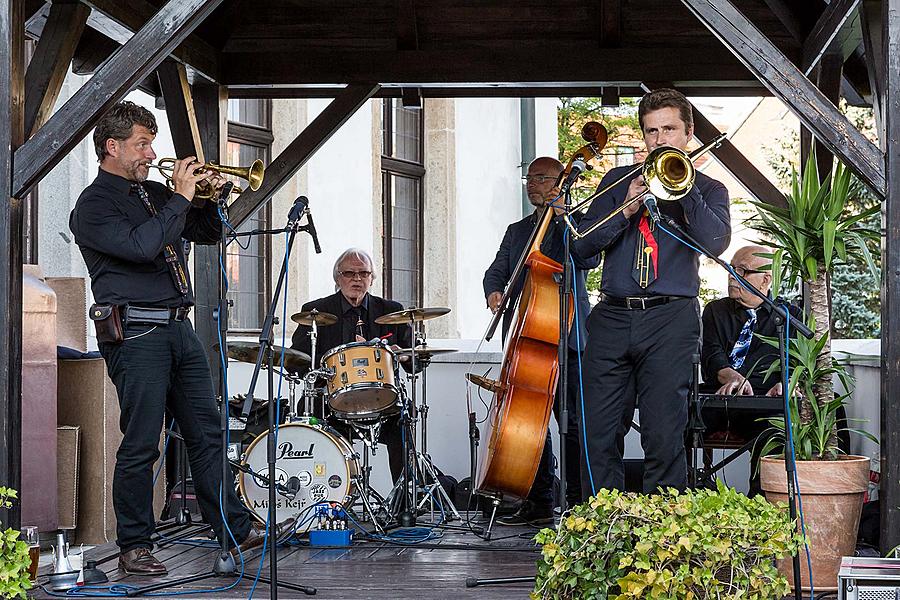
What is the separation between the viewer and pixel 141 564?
438 centimetres

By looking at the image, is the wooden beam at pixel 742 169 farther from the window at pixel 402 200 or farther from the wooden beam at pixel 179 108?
the window at pixel 402 200

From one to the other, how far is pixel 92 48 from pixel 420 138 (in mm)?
5856

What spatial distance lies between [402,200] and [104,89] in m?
7.47

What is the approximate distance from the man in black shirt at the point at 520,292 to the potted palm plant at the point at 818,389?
49.5 inches

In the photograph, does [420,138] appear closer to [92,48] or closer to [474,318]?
[474,318]

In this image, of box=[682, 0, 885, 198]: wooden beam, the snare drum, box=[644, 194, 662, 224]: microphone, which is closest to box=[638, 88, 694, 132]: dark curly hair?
box=[682, 0, 885, 198]: wooden beam

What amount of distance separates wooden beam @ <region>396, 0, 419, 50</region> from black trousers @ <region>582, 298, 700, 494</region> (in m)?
2.69

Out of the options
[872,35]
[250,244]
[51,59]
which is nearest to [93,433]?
[51,59]

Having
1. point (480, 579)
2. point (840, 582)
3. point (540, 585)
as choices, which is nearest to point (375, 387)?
point (480, 579)

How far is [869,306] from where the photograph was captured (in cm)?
1388

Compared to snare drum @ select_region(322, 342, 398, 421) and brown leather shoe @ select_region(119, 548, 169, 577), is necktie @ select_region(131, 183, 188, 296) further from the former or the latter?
snare drum @ select_region(322, 342, 398, 421)

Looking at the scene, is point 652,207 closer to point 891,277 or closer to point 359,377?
point 891,277

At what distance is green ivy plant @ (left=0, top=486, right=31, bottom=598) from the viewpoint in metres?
3.21

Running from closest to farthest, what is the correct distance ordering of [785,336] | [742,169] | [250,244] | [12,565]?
[12,565]
[785,336]
[742,169]
[250,244]
